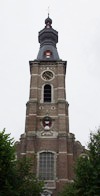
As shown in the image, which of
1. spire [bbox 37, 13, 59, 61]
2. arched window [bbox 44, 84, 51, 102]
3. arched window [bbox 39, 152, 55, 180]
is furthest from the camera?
spire [bbox 37, 13, 59, 61]

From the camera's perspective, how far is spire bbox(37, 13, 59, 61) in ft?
133

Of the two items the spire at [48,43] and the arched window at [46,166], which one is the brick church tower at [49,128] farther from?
the spire at [48,43]

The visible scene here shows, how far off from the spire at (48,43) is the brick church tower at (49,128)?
243mm

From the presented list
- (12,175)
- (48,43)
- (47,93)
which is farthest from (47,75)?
(12,175)

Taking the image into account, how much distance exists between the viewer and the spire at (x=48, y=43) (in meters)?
40.7

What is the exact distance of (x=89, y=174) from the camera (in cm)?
2083

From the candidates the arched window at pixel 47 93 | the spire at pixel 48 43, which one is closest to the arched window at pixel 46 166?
the arched window at pixel 47 93

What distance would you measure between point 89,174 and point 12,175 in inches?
189

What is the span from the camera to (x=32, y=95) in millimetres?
36031

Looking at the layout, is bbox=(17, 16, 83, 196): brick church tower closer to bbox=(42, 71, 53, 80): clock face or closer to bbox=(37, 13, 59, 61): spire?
bbox=(42, 71, 53, 80): clock face

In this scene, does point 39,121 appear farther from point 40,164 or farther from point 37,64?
point 37,64

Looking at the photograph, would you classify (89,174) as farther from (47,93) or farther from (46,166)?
(47,93)

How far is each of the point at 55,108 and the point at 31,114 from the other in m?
2.68

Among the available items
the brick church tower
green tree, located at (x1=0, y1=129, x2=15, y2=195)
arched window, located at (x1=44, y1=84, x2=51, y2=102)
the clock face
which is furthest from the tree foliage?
the clock face
